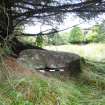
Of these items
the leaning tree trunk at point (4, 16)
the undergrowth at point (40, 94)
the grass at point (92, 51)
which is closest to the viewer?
the undergrowth at point (40, 94)

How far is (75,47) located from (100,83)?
296cm

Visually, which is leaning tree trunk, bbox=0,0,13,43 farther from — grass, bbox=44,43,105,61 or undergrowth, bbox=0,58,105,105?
grass, bbox=44,43,105,61

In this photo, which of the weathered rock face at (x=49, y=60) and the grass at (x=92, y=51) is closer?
the weathered rock face at (x=49, y=60)

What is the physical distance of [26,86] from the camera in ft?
10.4

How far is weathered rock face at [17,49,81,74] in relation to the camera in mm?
4284

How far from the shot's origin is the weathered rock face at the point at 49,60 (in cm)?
428

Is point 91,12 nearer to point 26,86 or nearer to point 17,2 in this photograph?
point 17,2

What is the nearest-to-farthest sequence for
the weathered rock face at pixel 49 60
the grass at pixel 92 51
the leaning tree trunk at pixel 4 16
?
the leaning tree trunk at pixel 4 16
the weathered rock face at pixel 49 60
the grass at pixel 92 51

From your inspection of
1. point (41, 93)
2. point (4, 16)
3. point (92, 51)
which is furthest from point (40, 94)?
point (92, 51)

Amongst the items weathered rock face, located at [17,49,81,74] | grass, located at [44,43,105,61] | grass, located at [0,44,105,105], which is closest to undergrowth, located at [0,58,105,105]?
grass, located at [0,44,105,105]

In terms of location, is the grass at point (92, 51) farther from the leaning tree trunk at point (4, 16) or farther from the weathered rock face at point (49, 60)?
the leaning tree trunk at point (4, 16)

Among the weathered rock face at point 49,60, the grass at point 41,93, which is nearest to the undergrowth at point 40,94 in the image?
the grass at point 41,93

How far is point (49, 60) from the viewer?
4.48m

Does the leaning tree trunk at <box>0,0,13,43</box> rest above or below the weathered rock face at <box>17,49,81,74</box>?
above
